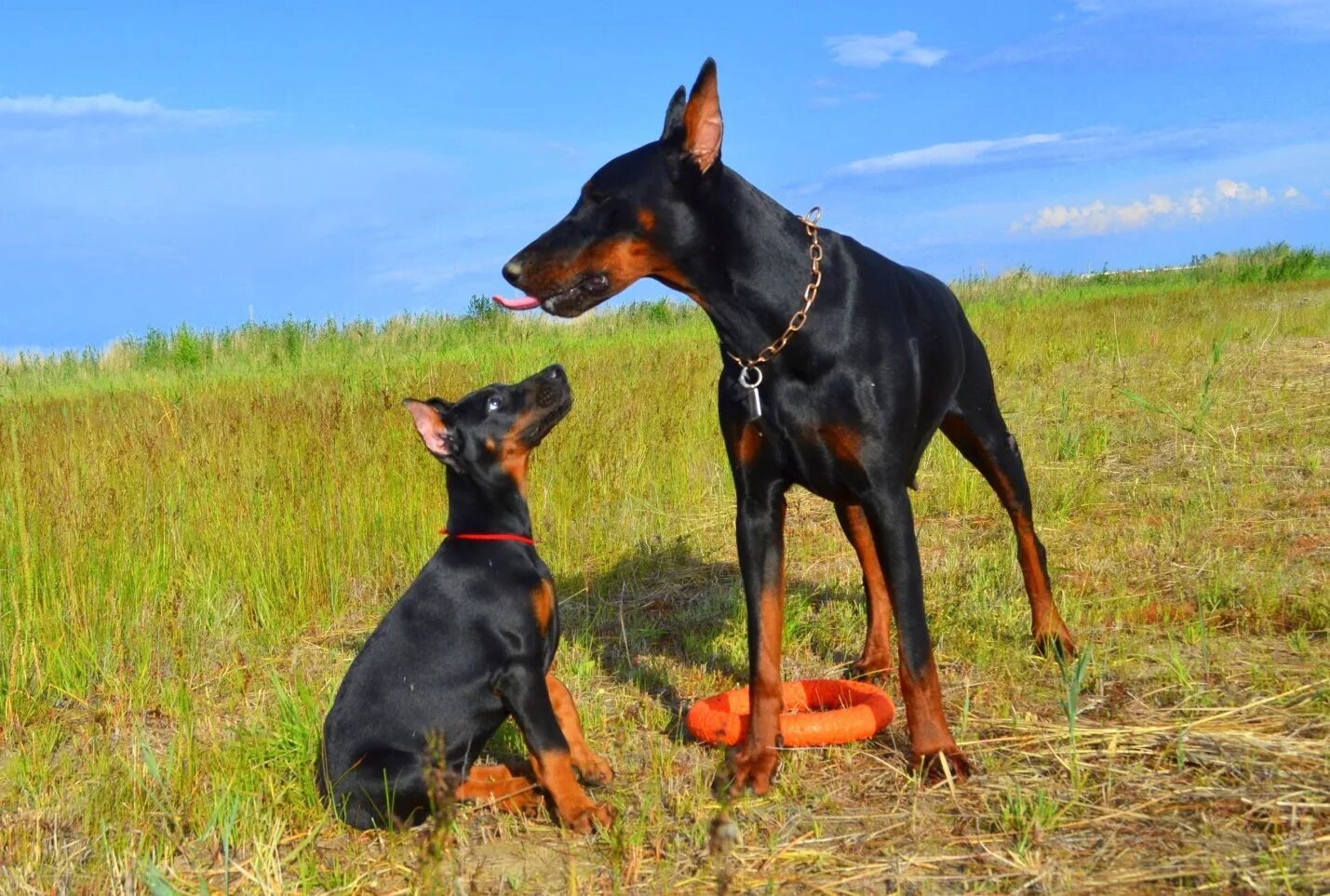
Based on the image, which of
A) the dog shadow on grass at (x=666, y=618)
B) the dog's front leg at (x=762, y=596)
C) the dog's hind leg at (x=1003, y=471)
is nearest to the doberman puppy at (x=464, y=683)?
the dog's front leg at (x=762, y=596)

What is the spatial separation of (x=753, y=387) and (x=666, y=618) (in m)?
2.36

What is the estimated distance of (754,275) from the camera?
3.65 metres

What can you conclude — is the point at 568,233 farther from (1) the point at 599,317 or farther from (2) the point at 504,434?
(1) the point at 599,317

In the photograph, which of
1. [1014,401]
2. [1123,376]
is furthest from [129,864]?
[1123,376]

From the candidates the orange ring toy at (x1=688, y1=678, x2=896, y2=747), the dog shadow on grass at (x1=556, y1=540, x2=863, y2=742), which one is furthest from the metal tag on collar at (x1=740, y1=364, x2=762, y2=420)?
the dog shadow on grass at (x1=556, y1=540, x2=863, y2=742)

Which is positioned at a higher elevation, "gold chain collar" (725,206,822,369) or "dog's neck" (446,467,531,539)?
"gold chain collar" (725,206,822,369)

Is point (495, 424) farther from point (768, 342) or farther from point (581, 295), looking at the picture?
point (768, 342)

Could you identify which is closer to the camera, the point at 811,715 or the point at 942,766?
the point at 942,766

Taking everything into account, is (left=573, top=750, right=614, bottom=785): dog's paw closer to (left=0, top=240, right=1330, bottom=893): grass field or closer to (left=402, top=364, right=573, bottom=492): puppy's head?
(left=0, top=240, right=1330, bottom=893): grass field

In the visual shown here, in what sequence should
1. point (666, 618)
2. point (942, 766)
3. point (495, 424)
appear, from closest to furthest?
point (942, 766)
point (495, 424)
point (666, 618)

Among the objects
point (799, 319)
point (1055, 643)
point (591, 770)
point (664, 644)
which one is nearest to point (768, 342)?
point (799, 319)

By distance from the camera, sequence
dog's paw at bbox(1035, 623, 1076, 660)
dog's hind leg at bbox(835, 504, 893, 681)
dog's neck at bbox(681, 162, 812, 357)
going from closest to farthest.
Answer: dog's neck at bbox(681, 162, 812, 357) → dog's paw at bbox(1035, 623, 1076, 660) → dog's hind leg at bbox(835, 504, 893, 681)

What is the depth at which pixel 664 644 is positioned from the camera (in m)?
5.42

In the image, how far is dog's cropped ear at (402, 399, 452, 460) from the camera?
12.9 ft
